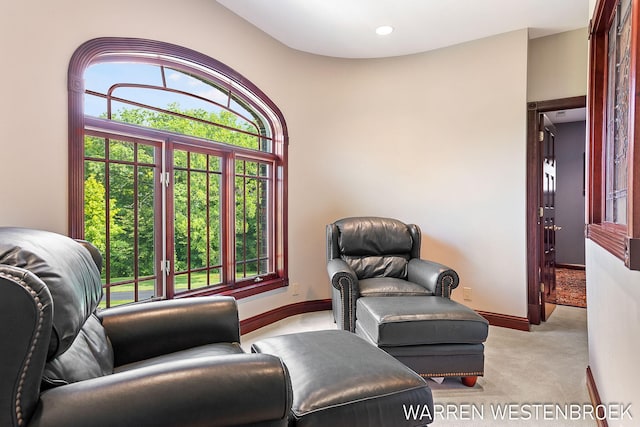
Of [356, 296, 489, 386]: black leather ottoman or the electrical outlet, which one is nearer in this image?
[356, 296, 489, 386]: black leather ottoman

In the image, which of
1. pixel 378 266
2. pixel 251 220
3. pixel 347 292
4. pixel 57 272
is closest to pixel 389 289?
pixel 347 292

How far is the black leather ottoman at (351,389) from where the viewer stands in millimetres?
1175

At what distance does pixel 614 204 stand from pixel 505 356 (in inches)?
61.7

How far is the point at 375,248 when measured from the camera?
338cm

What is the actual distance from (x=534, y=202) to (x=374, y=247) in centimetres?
154

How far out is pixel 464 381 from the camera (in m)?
2.23

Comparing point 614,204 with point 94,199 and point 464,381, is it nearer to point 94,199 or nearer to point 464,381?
point 464,381

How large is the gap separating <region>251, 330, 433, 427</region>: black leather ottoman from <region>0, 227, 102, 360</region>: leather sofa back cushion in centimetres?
71

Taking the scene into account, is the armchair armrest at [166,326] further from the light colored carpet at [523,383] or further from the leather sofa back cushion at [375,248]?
the leather sofa back cushion at [375,248]

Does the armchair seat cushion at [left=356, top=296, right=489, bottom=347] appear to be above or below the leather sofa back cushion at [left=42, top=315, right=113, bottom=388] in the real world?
below

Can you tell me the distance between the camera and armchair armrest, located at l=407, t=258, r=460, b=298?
266 cm

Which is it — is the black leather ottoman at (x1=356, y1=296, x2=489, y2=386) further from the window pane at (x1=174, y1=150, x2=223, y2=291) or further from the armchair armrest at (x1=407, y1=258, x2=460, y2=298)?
the window pane at (x1=174, y1=150, x2=223, y2=291)

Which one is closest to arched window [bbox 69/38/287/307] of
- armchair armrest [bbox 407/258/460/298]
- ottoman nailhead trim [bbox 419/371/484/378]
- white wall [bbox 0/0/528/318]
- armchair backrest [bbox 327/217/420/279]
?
white wall [bbox 0/0/528/318]

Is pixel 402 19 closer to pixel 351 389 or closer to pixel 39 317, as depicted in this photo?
pixel 351 389
